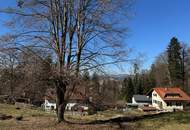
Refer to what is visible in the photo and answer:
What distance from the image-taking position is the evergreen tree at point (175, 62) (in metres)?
79.1

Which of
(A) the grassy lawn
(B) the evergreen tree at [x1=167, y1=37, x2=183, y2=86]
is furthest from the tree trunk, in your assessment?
(B) the evergreen tree at [x1=167, y1=37, x2=183, y2=86]

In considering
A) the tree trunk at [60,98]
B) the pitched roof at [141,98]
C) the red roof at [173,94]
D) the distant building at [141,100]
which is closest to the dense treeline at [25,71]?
the tree trunk at [60,98]

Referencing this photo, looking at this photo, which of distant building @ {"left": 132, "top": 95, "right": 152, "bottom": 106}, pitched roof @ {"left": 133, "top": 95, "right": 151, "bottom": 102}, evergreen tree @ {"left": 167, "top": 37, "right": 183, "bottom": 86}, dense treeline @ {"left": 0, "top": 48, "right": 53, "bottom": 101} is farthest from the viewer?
pitched roof @ {"left": 133, "top": 95, "right": 151, "bottom": 102}

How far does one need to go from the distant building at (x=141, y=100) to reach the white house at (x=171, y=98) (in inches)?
257

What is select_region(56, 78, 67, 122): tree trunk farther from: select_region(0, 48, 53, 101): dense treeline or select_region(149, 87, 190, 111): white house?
select_region(149, 87, 190, 111): white house

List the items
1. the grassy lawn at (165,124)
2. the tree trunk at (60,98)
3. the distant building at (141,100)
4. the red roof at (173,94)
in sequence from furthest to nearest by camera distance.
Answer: the distant building at (141,100) < the red roof at (173,94) < the tree trunk at (60,98) < the grassy lawn at (165,124)

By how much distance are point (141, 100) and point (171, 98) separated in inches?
479

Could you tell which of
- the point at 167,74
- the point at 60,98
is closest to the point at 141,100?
the point at 167,74

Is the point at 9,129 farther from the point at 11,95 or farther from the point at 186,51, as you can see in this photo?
the point at 186,51

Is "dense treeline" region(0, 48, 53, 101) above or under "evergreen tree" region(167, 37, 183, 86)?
under

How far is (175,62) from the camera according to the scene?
262 feet

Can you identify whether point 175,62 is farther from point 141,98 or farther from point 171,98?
point 141,98

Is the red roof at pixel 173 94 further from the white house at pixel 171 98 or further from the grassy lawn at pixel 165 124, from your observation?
the grassy lawn at pixel 165 124

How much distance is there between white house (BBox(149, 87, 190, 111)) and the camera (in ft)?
236
